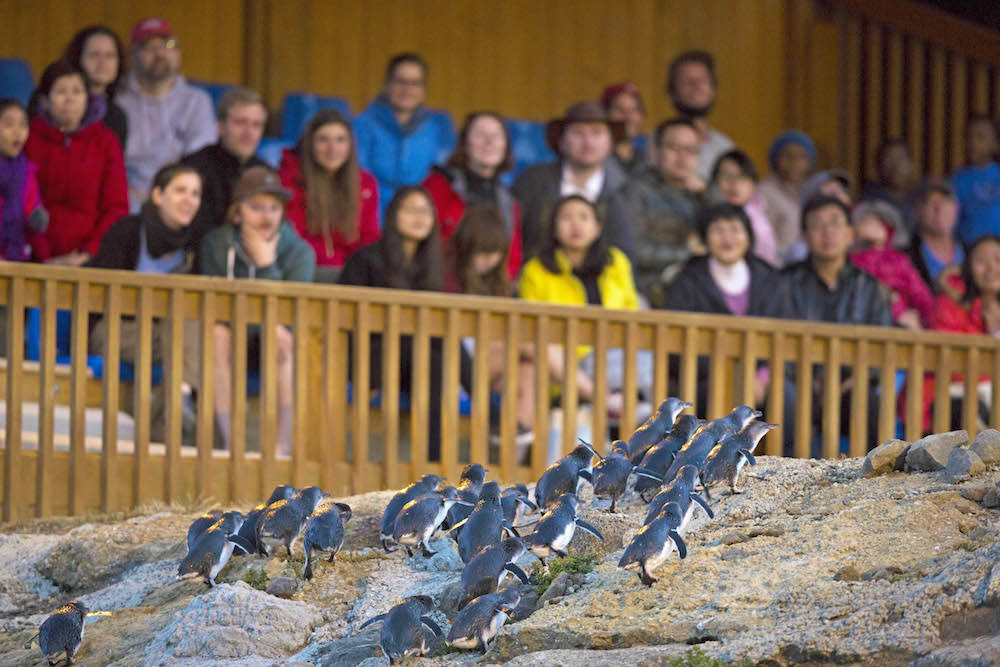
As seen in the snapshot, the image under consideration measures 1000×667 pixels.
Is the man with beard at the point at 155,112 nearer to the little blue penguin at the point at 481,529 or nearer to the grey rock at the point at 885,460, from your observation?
the little blue penguin at the point at 481,529

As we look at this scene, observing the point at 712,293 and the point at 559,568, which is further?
the point at 712,293

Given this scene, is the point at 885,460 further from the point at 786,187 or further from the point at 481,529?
the point at 786,187

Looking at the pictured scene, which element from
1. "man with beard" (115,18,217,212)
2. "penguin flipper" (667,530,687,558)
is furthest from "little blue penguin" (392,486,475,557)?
"man with beard" (115,18,217,212)

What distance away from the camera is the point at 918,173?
1408 centimetres

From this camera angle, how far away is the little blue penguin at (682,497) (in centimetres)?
477

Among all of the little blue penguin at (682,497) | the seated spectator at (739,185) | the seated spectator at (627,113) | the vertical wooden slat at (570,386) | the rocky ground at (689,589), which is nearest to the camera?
the rocky ground at (689,589)

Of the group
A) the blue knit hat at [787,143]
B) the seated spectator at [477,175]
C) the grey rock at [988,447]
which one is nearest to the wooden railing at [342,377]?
the seated spectator at [477,175]

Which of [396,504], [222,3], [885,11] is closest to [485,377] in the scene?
[396,504]

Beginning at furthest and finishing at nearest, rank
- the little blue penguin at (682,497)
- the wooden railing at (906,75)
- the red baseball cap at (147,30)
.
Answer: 1. the wooden railing at (906,75)
2. the red baseball cap at (147,30)
3. the little blue penguin at (682,497)

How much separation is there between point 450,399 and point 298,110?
3.64 meters

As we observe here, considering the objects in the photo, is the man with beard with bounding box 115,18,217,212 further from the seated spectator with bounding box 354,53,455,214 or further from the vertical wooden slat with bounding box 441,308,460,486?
the vertical wooden slat with bounding box 441,308,460,486

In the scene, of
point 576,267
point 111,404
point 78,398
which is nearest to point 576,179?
point 576,267

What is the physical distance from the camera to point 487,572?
15.2ft

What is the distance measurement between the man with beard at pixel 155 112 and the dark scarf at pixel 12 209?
0.94m
